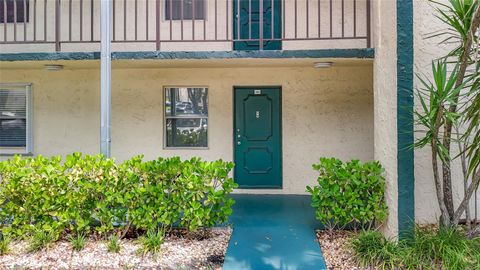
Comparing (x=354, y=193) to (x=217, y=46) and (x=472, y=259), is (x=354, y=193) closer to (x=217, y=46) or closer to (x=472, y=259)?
(x=472, y=259)

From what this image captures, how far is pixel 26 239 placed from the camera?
442 centimetres

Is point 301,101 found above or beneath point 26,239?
above

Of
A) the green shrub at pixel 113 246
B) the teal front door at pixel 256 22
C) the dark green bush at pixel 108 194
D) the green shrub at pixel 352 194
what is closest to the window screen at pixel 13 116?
the dark green bush at pixel 108 194

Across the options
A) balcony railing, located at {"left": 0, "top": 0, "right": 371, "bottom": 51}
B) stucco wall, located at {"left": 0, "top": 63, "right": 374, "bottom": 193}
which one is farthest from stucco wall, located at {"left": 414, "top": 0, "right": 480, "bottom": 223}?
balcony railing, located at {"left": 0, "top": 0, "right": 371, "bottom": 51}

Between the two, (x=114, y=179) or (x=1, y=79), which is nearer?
(x=114, y=179)

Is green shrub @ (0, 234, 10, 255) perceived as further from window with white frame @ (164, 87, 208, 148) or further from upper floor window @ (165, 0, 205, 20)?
upper floor window @ (165, 0, 205, 20)

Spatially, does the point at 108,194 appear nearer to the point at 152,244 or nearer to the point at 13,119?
the point at 152,244

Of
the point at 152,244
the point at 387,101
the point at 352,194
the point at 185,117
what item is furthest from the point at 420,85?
the point at 185,117

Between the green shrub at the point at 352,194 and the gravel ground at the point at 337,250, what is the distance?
10.8 inches

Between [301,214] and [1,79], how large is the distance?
6753mm

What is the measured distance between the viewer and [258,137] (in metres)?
7.11

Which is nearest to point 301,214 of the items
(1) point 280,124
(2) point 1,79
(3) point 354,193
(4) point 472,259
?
(3) point 354,193

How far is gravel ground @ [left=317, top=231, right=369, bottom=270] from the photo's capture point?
3889mm

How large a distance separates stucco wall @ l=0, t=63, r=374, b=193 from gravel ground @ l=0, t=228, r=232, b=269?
2.95 m
